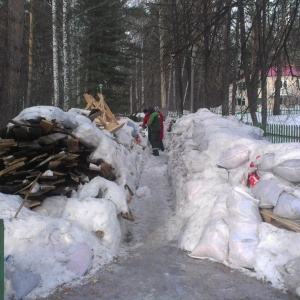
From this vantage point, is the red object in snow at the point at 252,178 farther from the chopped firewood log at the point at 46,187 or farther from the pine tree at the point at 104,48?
the pine tree at the point at 104,48

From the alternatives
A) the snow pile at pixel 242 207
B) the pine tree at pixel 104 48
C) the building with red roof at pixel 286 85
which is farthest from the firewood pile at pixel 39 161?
the pine tree at pixel 104 48

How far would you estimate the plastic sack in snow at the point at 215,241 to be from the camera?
434 centimetres

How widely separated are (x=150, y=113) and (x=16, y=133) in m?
8.38

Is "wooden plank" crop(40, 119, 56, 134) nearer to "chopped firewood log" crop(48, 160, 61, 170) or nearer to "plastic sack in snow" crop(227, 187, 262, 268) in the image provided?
"chopped firewood log" crop(48, 160, 61, 170)

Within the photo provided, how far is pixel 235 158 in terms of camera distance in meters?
5.91

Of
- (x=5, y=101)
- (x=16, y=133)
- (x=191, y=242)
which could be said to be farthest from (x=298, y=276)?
(x=5, y=101)

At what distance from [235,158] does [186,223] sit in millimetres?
1320

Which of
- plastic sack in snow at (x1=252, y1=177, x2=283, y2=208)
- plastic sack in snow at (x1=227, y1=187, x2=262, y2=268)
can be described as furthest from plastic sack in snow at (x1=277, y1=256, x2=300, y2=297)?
plastic sack in snow at (x1=252, y1=177, x2=283, y2=208)

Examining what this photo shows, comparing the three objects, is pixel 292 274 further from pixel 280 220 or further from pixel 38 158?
pixel 38 158

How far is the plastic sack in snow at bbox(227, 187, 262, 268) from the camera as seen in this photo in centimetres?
414

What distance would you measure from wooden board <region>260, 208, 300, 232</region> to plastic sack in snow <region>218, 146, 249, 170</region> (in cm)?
136

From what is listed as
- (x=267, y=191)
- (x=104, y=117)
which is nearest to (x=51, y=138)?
(x=267, y=191)

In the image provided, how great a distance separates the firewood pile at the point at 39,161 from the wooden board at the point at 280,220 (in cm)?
239

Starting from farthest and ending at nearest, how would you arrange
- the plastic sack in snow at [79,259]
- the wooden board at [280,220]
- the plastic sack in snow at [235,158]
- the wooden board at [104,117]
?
the wooden board at [104,117] → the plastic sack in snow at [235,158] → the wooden board at [280,220] → the plastic sack in snow at [79,259]
